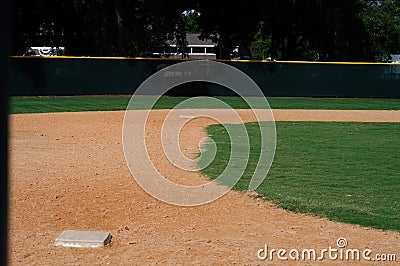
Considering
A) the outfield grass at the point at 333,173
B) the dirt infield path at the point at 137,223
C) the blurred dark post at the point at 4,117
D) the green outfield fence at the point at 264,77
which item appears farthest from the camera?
the green outfield fence at the point at 264,77

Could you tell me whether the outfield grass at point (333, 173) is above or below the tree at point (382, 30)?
below

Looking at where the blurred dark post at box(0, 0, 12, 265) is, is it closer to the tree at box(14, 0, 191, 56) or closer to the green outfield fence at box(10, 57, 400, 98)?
the green outfield fence at box(10, 57, 400, 98)

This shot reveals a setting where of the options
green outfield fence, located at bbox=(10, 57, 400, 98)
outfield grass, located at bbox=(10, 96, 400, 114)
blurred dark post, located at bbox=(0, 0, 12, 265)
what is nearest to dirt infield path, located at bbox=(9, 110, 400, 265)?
blurred dark post, located at bbox=(0, 0, 12, 265)

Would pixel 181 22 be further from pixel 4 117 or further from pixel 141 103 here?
pixel 4 117

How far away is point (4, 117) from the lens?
29.5 inches

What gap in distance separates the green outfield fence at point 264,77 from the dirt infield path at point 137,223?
50.9 ft

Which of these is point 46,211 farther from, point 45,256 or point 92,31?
point 92,31

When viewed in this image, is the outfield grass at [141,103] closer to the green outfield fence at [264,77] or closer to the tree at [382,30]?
the green outfield fence at [264,77]

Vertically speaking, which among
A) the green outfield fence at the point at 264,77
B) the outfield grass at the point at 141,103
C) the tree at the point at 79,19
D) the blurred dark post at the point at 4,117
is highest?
the tree at the point at 79,19

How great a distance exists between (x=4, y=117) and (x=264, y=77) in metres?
26.2

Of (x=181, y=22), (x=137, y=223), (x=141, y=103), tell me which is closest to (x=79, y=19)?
(x=181, y=22)

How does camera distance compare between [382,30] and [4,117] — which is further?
[382,30]

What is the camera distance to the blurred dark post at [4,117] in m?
0.74

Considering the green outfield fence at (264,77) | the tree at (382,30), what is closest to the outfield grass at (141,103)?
the green outfield fence at (264,77)
